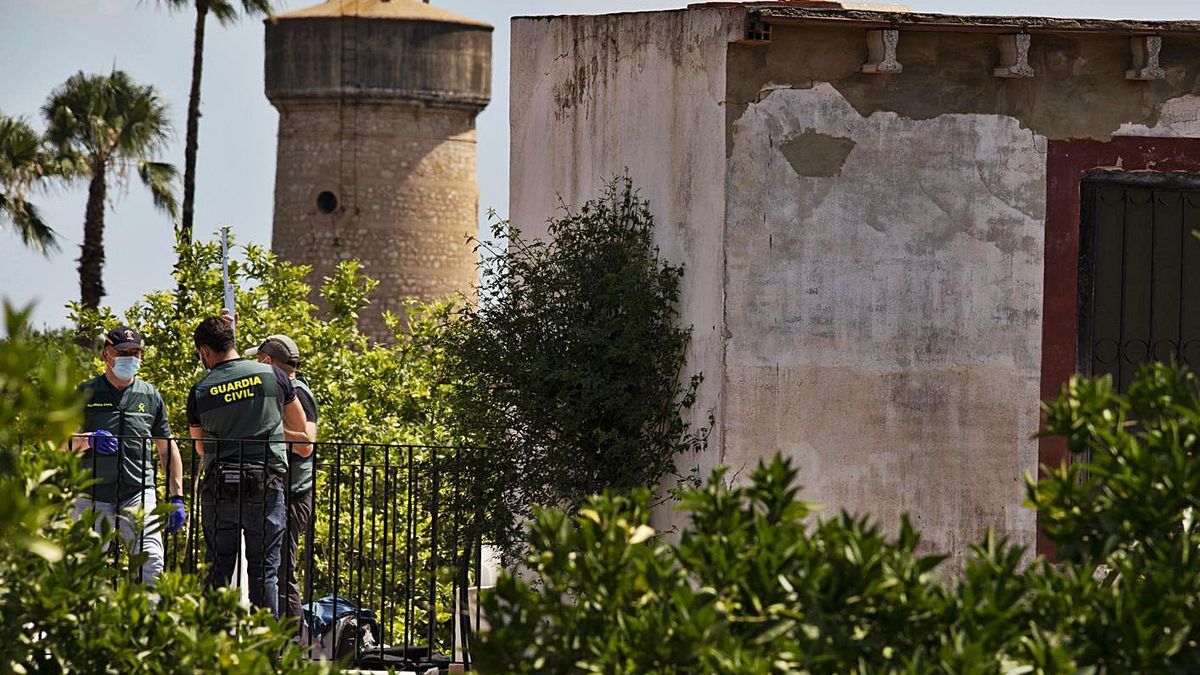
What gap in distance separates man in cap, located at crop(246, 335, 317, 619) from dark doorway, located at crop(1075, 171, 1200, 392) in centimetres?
396

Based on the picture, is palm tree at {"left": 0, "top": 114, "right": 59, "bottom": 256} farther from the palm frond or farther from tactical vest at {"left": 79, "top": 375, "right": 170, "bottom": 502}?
tactical vest at {"left": 79, "top": 375, "right": 170, "bottom": 502}

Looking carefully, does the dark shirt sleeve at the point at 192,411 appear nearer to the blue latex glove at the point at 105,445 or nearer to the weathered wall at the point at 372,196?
the blue latex glove at the point at 105,445

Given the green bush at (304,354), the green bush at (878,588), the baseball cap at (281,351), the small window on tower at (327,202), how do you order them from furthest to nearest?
the small window on tower at (327,202) < the green bush at (304,354) < the baseball cap at (281,351) < the green bush at (878,588)

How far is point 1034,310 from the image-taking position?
9.66 m

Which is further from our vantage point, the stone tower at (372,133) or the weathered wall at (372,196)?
the weathered wall at (372,196)

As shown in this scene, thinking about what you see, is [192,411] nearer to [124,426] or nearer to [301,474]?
[124,426]

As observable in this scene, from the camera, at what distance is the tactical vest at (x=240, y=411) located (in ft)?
29.9

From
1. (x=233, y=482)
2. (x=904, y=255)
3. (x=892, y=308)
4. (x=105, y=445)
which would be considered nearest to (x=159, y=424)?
(x=105, y=445)

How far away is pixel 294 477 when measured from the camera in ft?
31.1

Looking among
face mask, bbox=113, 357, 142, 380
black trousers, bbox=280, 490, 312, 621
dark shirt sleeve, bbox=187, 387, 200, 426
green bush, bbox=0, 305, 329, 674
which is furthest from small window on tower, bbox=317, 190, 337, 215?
green bush, bbox=0, 305, 329, 674

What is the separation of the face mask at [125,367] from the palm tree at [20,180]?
888 inches

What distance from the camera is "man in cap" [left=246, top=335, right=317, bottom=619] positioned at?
365 inches

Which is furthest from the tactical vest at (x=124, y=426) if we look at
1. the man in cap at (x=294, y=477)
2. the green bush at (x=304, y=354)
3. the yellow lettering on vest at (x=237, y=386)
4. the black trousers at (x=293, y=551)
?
the green bush at (x=304, y=354)

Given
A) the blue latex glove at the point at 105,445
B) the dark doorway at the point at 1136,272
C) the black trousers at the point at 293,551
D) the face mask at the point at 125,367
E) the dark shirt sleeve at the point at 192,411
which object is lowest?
the black trousers at the point at 293,551
